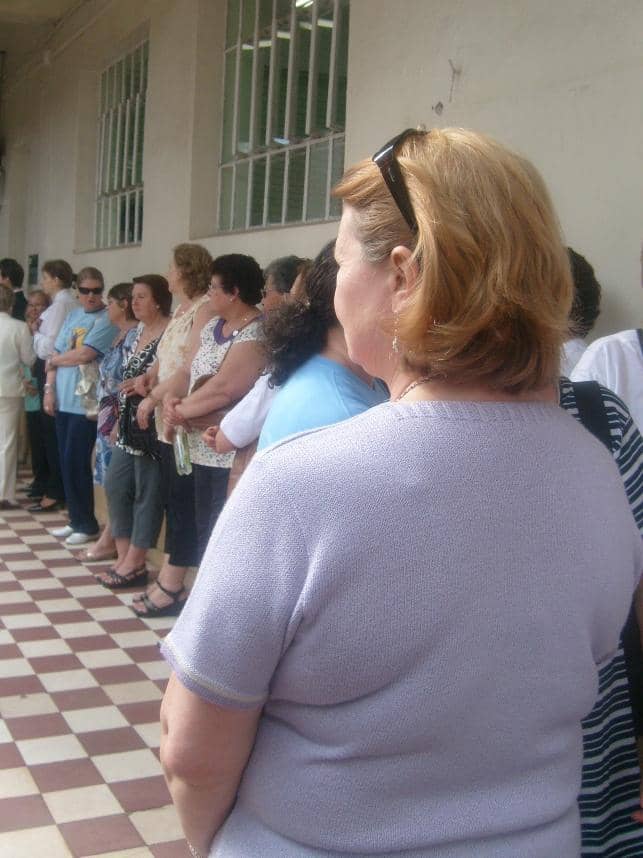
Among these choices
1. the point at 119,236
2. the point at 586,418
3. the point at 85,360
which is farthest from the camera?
the point at 119,236

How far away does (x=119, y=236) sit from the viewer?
9.39 metres

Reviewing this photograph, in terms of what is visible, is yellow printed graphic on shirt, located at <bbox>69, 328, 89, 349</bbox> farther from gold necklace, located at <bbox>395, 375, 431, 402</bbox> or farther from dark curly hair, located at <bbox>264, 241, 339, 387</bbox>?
gold necklace, located at <bbox>395, 375, 431, 402</bbox>

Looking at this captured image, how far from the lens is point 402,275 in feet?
3.33

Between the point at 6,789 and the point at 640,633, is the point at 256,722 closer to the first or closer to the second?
the point at 640,633

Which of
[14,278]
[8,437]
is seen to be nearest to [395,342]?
[8,437]

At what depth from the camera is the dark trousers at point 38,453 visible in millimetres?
7957

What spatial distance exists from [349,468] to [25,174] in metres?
12.8

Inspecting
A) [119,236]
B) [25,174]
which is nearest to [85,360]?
[119,236]

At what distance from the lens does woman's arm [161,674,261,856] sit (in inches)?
38.5

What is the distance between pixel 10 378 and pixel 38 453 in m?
0.85

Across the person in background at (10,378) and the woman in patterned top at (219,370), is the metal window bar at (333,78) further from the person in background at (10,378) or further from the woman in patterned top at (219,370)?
the person in background at (10,378)

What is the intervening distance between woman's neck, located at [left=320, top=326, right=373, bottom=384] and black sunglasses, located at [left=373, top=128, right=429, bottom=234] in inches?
38.6

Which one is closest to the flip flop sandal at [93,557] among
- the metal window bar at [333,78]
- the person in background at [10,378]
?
the person in background at [10,378]

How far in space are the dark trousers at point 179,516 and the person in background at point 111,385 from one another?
0.79m
